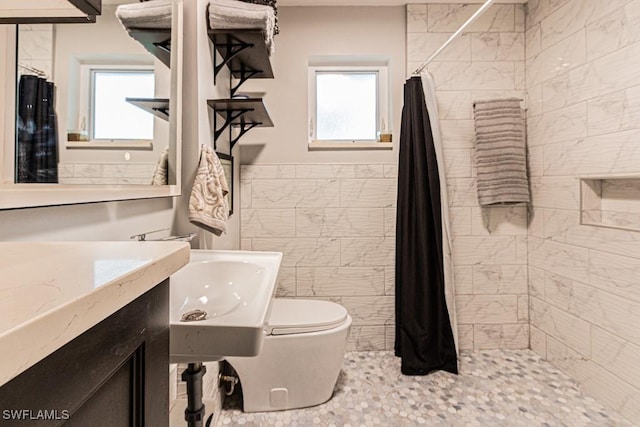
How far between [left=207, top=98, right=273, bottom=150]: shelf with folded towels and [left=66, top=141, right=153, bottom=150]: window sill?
1.79 feet

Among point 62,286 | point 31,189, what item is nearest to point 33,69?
point 31,189

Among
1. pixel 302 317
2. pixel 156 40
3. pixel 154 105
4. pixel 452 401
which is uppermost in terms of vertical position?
pixel 156 40

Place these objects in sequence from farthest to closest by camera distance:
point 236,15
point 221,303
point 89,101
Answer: point 236,15 → point 221,303 → point 89,101

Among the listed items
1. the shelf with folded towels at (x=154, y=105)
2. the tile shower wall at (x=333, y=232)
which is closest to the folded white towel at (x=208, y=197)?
the shelf with folded towels at (x=154, y=105)

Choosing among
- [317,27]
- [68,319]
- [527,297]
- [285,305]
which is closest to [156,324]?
[68,319]

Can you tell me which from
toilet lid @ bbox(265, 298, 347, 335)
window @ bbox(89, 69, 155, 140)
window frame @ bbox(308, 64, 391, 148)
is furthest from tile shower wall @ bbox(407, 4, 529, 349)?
window @ bbox(89, 69, 155, 140)

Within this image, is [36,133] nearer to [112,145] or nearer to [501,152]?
[112,145]

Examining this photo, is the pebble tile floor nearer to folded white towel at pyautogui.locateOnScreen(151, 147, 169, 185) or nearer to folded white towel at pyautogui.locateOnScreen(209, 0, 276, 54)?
Result: folded white towel at pyautogui.locateOnScreen(151, 147, 169, 185)

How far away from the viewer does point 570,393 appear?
1.82m

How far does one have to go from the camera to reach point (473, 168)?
7.55 feet

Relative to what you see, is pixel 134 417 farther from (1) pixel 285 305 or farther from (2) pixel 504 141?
(2) pixel 504 141

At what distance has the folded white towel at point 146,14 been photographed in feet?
3.19

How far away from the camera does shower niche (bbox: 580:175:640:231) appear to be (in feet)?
5.30

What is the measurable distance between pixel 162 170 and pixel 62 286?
99 centimetres
